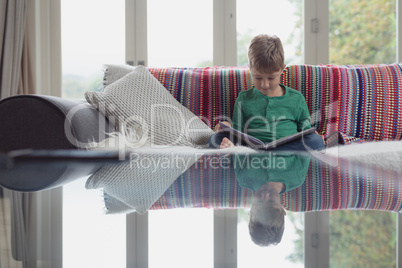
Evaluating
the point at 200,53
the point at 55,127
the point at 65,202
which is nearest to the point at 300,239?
the point at 65,202

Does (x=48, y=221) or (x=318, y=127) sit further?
(x=318, y=127)

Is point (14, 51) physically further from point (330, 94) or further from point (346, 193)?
point (346, 193)

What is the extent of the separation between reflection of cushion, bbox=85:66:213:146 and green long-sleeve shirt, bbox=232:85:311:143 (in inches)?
7.7

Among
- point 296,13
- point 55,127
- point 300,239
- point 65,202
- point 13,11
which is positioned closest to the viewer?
point 300,239

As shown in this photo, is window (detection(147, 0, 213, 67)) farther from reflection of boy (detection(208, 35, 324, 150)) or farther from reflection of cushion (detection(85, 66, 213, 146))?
reflection of cushion (detection(85, 66, 213, 146))

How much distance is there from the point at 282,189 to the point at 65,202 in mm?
191

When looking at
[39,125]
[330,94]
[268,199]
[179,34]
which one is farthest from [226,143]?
[179,34]

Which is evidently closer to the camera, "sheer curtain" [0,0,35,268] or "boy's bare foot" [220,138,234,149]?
"boy's bare foot" [220,138,234,149]

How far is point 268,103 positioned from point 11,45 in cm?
212

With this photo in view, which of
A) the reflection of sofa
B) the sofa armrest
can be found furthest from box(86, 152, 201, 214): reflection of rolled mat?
the reflection of sofa

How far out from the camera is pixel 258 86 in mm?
1603

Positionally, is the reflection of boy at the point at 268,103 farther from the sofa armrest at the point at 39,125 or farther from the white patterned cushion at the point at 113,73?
the sofa armrest at the point at 39,125

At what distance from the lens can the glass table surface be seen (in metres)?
0.20

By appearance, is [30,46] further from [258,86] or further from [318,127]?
[318,127]
